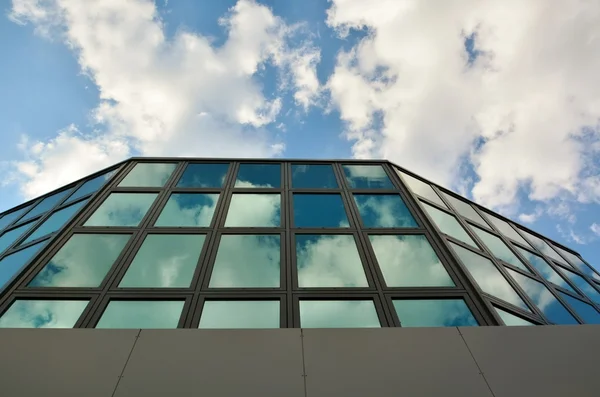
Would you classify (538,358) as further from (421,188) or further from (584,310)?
(421,188)

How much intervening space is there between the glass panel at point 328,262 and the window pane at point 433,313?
1.04 meters

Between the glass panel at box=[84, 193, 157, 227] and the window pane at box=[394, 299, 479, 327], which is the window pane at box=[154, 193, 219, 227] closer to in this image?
the glass panel at box=[84, 193, 157, 227]

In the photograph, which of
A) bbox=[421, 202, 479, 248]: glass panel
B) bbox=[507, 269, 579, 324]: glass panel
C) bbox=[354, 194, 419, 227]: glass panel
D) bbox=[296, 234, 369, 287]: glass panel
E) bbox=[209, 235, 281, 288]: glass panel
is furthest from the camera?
bbox=[421, 202, 479, 248]: glass panel

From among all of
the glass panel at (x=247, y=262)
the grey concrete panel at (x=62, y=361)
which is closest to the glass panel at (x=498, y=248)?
the glass panel at (x=247, y=262)

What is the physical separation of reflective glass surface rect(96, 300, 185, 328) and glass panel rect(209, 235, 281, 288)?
1046 mm

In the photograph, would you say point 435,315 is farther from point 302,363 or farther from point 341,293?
point 302,363

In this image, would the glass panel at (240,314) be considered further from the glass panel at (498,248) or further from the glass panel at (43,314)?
the glass panel at (498,248)

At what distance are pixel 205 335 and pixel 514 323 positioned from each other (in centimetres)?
651

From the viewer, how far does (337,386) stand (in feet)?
18.9

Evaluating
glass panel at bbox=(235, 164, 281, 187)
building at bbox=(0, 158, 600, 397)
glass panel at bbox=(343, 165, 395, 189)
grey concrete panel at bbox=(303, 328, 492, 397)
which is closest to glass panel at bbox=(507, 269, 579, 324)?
building at bbox=(0, 158, 600, 397)

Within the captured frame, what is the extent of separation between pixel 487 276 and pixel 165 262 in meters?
8.08

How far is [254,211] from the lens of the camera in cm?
1125

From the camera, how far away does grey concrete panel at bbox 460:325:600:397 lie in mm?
5809

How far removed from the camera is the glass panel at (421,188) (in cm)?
1280
